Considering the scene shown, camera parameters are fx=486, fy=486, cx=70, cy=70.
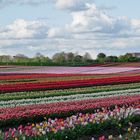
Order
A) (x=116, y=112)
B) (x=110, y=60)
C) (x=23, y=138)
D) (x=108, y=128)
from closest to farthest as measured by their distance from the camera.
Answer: (x=23, y=138)
(x=108, y=128)
(x=116, y=112)
(x=110, y=60)

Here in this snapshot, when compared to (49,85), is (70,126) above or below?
above

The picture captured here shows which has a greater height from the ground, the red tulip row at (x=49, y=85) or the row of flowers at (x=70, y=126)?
the row of flowers at (x=70, y=126)

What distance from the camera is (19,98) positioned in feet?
70.3

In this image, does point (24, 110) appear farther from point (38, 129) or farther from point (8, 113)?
point (38, 129)

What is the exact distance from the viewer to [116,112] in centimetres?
1226

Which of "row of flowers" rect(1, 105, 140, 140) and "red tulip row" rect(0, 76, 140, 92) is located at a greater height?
"row of flowers" rect(1, 105, 140, 140)

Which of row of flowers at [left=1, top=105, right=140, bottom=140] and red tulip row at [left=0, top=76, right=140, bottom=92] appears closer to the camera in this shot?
row of flowers at [left=1, top=105, right=140, bottom=140]

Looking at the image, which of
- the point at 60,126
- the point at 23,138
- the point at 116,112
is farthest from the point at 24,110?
the point at 23,138

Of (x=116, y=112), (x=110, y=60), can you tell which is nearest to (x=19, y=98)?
(x=116, y=112)

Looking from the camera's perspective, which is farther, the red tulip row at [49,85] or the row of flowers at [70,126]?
the red tulip row at [49,85]

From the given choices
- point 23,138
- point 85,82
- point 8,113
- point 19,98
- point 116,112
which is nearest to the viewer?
point 23,138

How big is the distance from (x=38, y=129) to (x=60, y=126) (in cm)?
47

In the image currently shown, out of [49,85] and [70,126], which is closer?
[70,126]

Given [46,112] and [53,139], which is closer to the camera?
[53,139]
